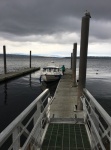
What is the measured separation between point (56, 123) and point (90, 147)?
2474 mm

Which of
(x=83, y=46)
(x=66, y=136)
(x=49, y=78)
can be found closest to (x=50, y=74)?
(x=49, y=78)

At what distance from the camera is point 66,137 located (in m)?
6.77

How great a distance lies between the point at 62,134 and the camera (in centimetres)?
704

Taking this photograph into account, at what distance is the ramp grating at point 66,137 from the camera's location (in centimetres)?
601

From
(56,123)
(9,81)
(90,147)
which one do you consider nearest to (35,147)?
(90,147)

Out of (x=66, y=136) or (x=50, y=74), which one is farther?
(x=50, y=74)

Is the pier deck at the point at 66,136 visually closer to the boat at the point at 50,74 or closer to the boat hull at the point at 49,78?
the boat hull at the point at 49,78

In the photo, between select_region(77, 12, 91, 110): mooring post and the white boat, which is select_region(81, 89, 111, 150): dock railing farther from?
the white boat

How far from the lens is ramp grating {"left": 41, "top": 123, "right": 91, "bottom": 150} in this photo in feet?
19.7

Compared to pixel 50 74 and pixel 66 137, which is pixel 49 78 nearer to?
pixel 50 74

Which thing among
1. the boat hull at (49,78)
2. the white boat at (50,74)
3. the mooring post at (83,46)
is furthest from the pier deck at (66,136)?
the white boat at (50,74)

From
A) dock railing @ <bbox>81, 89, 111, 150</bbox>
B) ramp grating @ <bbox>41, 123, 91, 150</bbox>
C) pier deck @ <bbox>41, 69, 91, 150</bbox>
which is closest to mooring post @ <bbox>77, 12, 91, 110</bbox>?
pier deck @ <bbox>41, 69, 91, 150</bbox>

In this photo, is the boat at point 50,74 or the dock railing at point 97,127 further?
the boat at point 50,74

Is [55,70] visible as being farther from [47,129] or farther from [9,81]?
[47,129]
